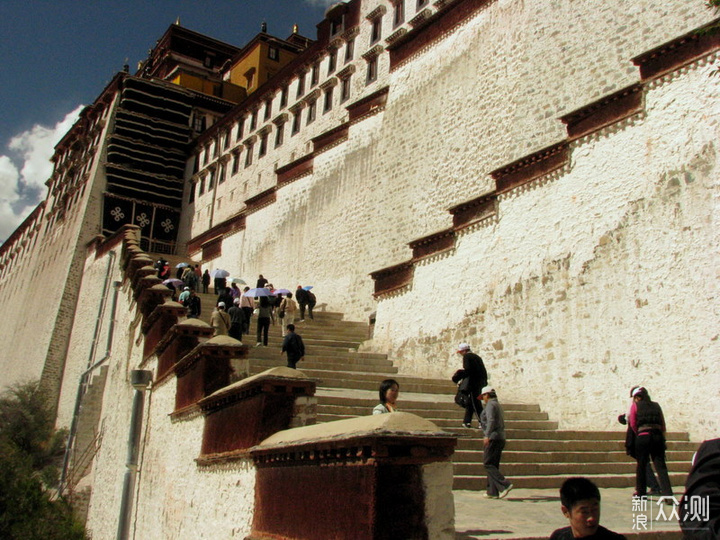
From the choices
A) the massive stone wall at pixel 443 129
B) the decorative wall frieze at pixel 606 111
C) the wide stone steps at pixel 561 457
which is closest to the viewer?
the wide stone steps at pixel 561 457

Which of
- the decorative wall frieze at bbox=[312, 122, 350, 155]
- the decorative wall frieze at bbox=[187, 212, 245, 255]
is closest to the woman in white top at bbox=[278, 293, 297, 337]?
the decorative wall frieze at bbox=[312, 122, 350, 155]

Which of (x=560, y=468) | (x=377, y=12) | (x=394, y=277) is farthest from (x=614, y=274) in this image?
(x=377, y=12)

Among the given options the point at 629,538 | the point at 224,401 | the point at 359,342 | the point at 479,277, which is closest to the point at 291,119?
the point at 359,342

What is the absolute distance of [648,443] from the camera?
6574mm

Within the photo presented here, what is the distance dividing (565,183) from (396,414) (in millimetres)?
8405

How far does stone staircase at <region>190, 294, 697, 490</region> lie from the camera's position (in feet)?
25.9

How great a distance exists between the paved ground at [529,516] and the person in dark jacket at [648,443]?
24 centimetres

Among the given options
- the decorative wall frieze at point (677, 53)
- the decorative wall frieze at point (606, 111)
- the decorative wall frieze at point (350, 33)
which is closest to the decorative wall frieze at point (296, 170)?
the decorative wall frieze at point (350, 33)

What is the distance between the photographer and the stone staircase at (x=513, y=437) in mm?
7906

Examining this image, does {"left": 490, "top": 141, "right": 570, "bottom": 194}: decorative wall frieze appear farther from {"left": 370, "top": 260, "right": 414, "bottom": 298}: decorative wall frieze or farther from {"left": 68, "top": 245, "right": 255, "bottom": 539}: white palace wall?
{"left": 68, "top": 245, "right": 255, "bottom": 539}: white palace wall

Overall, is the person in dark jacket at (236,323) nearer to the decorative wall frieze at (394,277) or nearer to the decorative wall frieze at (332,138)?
the decorative wall frieze at (394,277)

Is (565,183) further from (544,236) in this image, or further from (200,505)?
(200,505)

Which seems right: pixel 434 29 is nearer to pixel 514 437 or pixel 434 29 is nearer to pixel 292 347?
pixel 292 347

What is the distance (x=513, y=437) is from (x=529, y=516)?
344 centimetres
